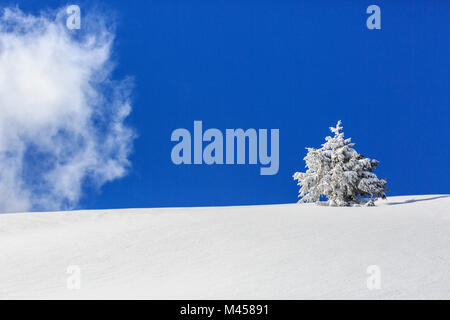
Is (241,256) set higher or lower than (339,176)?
lower

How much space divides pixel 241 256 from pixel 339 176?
8094 mm

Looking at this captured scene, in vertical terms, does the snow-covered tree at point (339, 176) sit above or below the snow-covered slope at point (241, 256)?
above

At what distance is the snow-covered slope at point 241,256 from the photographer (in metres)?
6.32

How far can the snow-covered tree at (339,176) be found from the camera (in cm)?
1529

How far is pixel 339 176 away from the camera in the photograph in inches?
602

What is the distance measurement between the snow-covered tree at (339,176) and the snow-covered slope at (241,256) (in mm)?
2053

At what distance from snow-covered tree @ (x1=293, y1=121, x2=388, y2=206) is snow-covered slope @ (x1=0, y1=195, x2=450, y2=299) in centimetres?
205

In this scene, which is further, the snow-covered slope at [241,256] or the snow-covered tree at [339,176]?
the snow-covered tree at [339,176]

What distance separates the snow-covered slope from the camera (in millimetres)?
6318

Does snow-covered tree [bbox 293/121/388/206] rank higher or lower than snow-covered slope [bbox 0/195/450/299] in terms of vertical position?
higher

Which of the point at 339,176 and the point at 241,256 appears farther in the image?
the point at 339,176

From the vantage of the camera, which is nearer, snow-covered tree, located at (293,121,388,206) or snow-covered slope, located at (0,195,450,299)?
snow-covered slope, located at (0,195,450,299)

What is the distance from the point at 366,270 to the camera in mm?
6918
